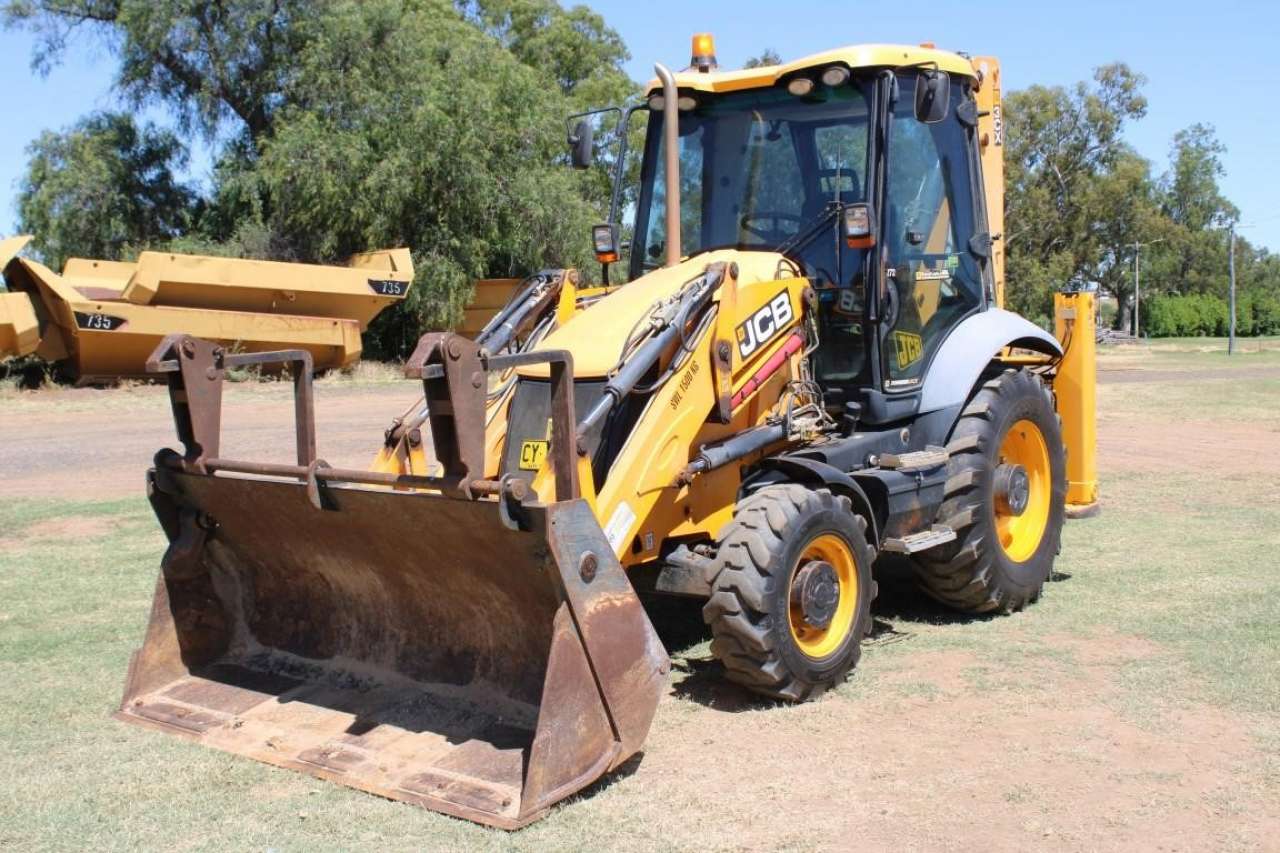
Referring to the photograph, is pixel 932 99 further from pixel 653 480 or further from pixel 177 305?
pixel 177 305

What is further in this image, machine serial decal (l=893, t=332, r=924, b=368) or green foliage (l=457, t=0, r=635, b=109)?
green foliage (l=457, t=0, r=635, b=109)


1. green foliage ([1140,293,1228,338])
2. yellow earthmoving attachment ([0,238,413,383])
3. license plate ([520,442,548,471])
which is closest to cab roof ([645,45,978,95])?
license plate ([520,442,548,471])

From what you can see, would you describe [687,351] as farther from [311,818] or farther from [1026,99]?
[1026,99]

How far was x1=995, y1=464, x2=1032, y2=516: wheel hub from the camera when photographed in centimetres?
694

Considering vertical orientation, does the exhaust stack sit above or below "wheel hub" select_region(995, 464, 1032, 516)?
above

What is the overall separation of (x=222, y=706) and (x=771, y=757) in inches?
90.8

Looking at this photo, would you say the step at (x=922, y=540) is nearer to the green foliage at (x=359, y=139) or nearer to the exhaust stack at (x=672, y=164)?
the exhaust stack at (x=672, y=164)

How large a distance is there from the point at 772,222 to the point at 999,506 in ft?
6.56

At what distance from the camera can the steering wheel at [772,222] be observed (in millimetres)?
6559

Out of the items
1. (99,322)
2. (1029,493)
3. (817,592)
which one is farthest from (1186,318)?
(817,592)

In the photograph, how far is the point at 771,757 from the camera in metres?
4.82

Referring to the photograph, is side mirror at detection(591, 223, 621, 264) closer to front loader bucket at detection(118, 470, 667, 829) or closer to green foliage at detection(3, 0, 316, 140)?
front loader bucket at detection(118, 470, 667, 829)

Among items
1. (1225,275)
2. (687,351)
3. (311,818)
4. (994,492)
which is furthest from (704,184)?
(1225,275)

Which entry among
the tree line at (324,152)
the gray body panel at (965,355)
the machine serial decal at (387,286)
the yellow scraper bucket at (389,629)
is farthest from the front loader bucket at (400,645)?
the tree line at (324,152)
